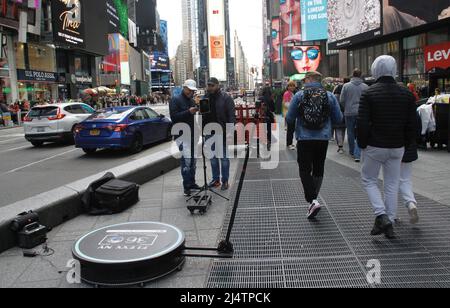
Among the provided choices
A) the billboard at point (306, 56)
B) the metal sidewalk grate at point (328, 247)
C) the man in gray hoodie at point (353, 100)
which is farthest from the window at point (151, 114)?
the billboard at point (306, 56)

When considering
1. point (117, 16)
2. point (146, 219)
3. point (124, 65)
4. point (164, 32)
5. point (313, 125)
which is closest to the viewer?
point (313, 125)

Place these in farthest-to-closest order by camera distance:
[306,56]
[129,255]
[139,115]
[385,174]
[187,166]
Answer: [306,56], [139,115], [187,166], [385,174], [129,255]

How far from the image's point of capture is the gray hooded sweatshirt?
10.0 meters

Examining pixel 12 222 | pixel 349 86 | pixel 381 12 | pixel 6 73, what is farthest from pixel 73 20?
pixel 12 222

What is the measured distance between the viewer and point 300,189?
7676 millimetres

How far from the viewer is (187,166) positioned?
7.52 m

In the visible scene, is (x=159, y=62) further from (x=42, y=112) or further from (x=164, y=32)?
(x=42, y=112)

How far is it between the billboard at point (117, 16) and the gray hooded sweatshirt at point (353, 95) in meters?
76.2

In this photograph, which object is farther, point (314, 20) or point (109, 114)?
point (314, 20)

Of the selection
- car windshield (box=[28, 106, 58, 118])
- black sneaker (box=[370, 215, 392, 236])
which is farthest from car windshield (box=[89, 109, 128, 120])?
black sneaker (box=[370, 215, 392, 236])

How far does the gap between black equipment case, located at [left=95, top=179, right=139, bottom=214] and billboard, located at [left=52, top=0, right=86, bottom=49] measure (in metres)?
43.4

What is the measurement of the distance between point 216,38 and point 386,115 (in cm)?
15191

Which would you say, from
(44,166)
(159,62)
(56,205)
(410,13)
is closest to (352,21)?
(410,13)
